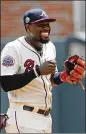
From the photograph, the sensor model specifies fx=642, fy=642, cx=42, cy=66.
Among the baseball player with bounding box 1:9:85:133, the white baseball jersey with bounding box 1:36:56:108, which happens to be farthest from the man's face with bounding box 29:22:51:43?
the white baseball jersey with bounding box 1:36:56:108

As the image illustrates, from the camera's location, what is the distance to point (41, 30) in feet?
18.8

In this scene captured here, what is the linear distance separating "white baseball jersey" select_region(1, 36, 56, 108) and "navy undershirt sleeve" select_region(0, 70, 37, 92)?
0.18 feet

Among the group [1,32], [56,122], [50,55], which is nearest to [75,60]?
[50,55]

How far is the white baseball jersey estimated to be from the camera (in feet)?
18.4

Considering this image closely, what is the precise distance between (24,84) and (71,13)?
555 centimetres

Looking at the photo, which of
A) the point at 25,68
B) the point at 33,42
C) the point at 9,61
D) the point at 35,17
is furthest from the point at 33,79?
the point at 35,17

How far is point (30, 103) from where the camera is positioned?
570 centimetres

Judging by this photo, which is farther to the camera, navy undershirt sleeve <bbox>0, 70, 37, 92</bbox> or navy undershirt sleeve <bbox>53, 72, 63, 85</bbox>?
navy undershirt sleeve <bbox>53, 72, 63, 85</bbox>

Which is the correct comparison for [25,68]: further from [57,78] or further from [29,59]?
[57,78]

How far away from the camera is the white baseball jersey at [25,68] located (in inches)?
221

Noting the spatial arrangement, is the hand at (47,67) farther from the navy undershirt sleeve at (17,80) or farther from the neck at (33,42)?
the neck at (33,42)

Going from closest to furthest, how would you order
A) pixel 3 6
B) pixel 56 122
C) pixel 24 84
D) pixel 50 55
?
pixel 24 84 → pixel 50 55 → pixel 56 122 → pixel 3 6

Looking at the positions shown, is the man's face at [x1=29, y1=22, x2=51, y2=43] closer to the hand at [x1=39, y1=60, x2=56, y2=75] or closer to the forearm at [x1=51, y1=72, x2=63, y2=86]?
the hand at [x1=39, y1=60, x2=56, y2=75]

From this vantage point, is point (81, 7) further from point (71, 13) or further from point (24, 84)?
point (24, 84)
